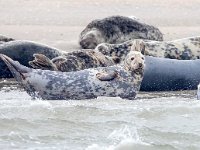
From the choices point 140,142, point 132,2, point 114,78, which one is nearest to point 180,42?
point 114,78

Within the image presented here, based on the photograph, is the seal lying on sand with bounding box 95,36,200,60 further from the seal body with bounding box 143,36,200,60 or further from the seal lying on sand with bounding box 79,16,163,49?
the seal lying on sand with bounding box 79,16,163,49

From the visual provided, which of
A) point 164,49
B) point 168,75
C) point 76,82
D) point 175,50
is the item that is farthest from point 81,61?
point 175,50

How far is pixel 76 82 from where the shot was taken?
340 inches

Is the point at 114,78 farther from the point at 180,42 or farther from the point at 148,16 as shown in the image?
the point at 148,16

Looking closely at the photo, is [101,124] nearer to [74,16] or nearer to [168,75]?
[168,75]

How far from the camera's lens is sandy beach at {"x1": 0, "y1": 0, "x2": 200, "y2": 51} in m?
14.3

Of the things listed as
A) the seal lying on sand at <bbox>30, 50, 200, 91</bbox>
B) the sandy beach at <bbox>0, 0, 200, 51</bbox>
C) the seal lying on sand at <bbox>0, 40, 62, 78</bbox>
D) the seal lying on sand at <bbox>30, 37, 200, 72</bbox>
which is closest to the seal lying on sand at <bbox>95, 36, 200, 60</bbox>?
the seal lying on sand at <bbox>30, 37, 200, 72</bbox>

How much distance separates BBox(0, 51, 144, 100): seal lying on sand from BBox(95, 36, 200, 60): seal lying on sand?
173 cm

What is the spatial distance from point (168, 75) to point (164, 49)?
3.95ft

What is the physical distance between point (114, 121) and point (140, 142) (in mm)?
786

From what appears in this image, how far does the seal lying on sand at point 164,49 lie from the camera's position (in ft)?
34.6

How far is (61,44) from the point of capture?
42.8ft

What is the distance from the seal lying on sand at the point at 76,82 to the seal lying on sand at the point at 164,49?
173 cm

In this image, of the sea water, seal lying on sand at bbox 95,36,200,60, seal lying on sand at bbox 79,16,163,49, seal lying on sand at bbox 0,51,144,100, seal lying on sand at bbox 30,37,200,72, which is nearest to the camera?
the sea water
